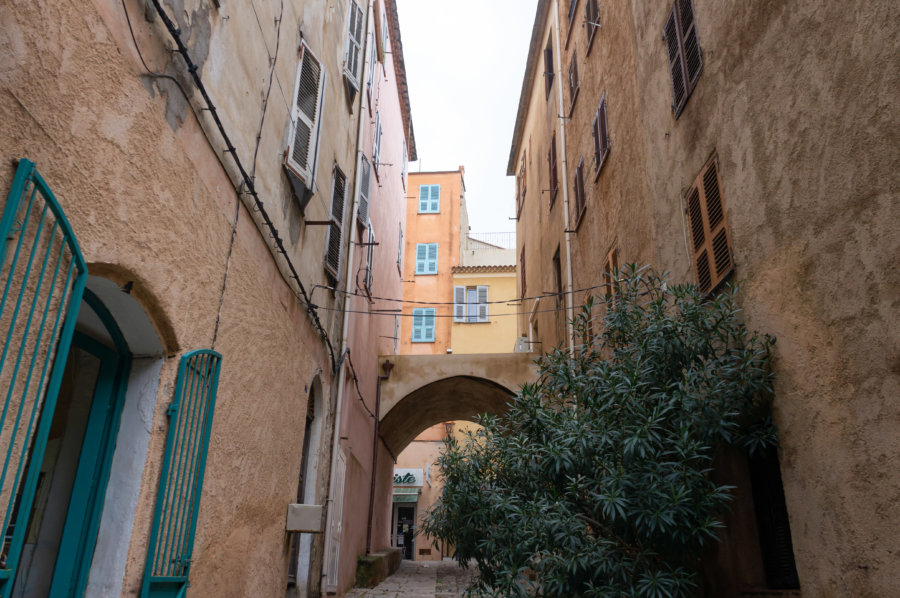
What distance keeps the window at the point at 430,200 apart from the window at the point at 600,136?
20923 mm

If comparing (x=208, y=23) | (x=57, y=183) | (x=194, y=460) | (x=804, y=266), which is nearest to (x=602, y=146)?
(x=804, y=266)

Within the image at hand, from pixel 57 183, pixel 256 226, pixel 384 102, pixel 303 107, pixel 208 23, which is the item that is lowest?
pixel 57 183

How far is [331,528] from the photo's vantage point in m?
9.93

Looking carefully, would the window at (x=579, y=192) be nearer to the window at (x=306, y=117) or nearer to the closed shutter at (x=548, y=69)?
the closed shutter at (x=548, y=69)

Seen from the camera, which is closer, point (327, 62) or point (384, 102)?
point (327, 62)

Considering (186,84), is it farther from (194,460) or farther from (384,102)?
(384,102)

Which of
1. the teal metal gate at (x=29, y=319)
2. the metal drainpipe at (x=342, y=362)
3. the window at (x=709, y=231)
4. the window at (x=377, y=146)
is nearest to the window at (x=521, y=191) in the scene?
the window at (x=377, y=146)

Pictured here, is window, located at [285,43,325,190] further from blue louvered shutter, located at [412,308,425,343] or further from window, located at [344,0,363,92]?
blue louvered shutter, located at [412,308,425,343]

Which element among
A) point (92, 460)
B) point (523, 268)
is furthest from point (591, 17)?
point (92, 460)

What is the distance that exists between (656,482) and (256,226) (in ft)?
13.3

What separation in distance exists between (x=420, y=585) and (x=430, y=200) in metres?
21.3

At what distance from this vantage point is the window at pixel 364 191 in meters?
12.3

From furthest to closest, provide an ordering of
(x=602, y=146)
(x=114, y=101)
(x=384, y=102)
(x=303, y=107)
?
(x=384, y=102), (x=602, y=146), (x=303, y=107), (x=114, y=101)

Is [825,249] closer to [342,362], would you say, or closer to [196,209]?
[196,209]
